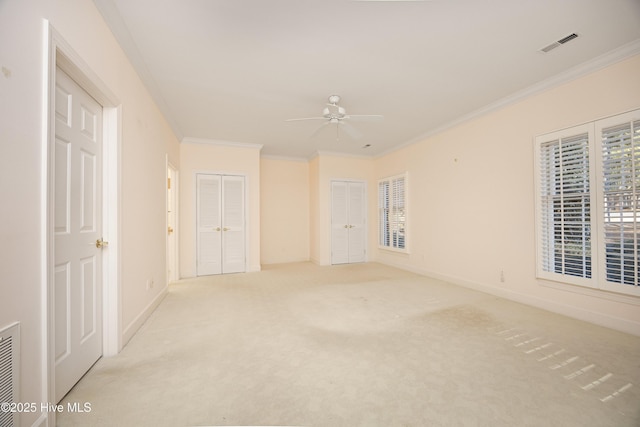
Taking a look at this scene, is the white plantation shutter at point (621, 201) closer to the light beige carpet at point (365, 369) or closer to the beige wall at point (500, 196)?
the beige wall at point (500, 196)

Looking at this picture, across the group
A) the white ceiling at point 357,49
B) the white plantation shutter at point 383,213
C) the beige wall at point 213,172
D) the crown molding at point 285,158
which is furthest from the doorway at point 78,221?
the white plantation shutter at point 383,213

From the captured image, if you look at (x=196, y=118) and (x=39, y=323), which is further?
(x=196, y=118)

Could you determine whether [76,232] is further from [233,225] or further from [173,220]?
[233,225]

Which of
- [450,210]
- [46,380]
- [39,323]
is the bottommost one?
[46,380]

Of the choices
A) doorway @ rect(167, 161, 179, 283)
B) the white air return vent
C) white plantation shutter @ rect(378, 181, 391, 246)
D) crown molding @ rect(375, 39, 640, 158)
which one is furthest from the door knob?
white plantation shutter @ rect(378, 181, 391, 246)

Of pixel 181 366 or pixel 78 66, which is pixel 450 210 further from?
pixel 78 66

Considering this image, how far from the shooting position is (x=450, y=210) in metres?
4.44

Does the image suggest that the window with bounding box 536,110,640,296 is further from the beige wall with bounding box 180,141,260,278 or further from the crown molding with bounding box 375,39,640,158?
the beige wall with bounding box 180,141,260,278

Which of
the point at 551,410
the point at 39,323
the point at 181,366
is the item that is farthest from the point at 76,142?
the point at 551,410

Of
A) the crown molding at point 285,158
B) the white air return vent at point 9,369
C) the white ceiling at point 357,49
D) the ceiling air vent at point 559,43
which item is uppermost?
the ceiling air vent at point 559,43

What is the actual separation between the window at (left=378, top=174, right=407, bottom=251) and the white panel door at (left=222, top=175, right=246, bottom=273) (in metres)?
3.34

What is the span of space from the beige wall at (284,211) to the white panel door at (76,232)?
174 inches

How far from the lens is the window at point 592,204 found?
2445mm

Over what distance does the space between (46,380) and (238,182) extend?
4438 mm
